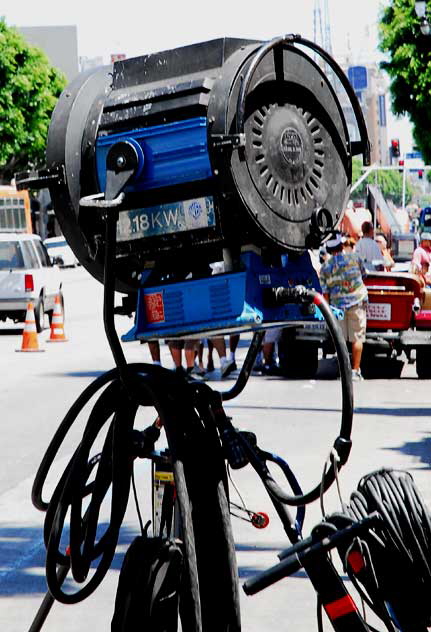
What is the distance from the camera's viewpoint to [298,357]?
16641mm

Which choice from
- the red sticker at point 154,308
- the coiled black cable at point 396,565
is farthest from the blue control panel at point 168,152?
the coiled black cable at point 396,565

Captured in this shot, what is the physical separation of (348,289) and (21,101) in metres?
50.0

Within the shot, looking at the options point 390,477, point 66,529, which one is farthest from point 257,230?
point 66,529

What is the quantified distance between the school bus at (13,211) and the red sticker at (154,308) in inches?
1292

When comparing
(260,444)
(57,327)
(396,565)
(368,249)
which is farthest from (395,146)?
(396,565)

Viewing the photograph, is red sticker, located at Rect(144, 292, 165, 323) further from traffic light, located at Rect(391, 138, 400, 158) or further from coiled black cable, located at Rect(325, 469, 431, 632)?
traffic light, located at Rect(391, 138, 400, 158)

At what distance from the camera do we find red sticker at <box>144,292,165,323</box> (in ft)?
14.4

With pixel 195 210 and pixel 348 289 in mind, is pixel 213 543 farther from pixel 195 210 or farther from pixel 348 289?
pixel 348 289

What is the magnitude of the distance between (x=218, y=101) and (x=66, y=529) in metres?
4.25

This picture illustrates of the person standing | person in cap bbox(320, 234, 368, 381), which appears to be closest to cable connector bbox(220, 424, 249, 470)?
person in cap bbox(320, 234, 368, 381)

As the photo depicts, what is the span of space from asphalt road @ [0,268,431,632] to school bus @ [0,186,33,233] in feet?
55.3

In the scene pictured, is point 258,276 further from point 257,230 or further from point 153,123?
point 153,123

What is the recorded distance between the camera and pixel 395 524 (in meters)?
3.87

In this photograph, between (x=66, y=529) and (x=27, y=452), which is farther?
(x=27, y=452)
